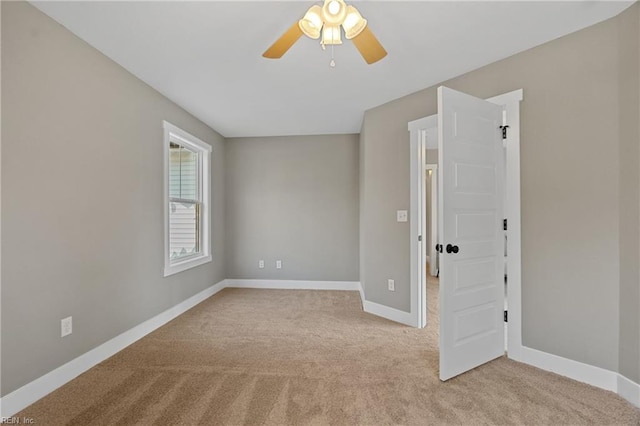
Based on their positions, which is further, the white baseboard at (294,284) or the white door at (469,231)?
the white baseboard at (294,284)

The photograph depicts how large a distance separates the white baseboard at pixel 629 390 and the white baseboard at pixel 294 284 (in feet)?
10.1

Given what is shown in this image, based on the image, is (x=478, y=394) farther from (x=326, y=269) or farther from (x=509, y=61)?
(x=326, y=269)

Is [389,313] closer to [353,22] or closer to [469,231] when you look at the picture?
[469,231]

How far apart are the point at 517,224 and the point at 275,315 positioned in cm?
263

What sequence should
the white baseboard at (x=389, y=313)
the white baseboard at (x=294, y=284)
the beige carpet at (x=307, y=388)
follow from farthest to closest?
the white baseboard at (x=294, y=284), the white baseboard at (x=389, y=313), the beige carpet at (x=307, y=388)

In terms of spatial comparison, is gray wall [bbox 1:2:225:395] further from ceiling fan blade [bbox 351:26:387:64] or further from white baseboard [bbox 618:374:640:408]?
white baseboard [bbox 618:374:640:408]

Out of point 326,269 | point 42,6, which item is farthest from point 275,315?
point 42,6

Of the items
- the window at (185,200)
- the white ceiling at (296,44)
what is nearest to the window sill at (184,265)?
the window at (185,200)

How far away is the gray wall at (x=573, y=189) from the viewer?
1.98 meters

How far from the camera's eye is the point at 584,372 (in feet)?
6.79

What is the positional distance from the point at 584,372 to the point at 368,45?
2.58 meters

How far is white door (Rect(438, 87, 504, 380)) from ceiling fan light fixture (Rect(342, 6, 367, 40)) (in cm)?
90

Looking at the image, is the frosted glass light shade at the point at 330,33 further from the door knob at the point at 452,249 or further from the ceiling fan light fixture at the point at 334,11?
the door knob at the point at 452,249

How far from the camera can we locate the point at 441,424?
167 centimetres
